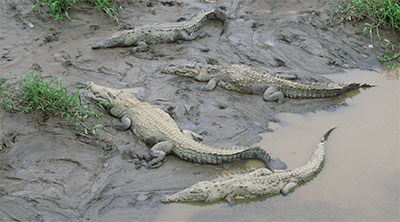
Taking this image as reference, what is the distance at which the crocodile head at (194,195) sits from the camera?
16.7 feet

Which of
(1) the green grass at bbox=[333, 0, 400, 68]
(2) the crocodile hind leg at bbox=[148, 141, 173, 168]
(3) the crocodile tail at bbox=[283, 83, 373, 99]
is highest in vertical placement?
(1) the green grass at bbox=[333, 0, 400, 68]

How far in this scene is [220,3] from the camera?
32.1 ft

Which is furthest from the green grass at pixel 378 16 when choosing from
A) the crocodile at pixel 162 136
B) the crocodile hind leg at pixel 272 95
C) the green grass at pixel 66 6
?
the green grass at pixel 66 6

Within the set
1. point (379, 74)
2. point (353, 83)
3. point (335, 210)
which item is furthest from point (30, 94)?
point (379, 74)

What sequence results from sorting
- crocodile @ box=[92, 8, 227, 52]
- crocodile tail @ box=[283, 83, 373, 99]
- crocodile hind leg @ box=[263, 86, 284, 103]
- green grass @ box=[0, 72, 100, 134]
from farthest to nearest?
crocodile @ box=[92, 8, 227, 52] → crocodile tail @ box=[283, 83, 373, 99] → crocodile hind leg @ box=[263, 86, 284, 103] → green grass @ box=[0, 72, 100, 134]

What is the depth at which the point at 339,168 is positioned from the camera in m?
5.79

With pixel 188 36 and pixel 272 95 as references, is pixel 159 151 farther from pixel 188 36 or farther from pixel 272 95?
pixel 188 36

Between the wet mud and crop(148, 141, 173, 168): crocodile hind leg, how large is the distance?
0.41 ft

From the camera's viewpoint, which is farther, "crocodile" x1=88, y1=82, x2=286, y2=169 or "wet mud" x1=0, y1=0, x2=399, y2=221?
"crocodile" x1=88, y1=82, x2=286, y2=169

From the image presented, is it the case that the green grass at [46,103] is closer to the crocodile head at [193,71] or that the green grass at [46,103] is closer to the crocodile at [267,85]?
the crocodile head at [193,71]

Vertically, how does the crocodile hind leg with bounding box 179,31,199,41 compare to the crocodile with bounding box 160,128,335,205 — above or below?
above

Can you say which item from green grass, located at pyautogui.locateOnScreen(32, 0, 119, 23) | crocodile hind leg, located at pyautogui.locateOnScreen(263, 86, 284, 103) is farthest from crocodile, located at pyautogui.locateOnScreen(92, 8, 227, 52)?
crocodile hind leg, located at pyautogui.locateOnScreen(263, 86, 284, 103)

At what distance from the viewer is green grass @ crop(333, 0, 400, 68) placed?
8523mm

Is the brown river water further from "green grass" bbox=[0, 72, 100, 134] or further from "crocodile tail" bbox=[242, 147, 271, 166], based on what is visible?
"green grass" bbox=[0, 72, 100, 134]
